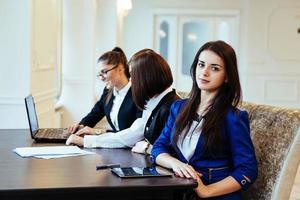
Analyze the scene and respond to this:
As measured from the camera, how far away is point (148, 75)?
230cm

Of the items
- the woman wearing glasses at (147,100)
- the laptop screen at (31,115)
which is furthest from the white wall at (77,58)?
the woman wearing glasses at (147,100)

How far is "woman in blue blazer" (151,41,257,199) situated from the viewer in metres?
1.90

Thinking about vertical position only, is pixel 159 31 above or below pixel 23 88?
above

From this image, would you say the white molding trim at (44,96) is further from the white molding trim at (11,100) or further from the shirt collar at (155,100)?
the shirt collar at (155,100)

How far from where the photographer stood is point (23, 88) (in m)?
3.63

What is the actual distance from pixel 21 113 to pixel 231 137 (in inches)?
83.5

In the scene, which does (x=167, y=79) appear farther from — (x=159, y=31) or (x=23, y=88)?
(x=159, y=31)

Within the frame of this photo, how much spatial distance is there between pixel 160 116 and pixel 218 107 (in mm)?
449

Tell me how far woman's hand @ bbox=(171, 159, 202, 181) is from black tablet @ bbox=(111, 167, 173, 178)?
1.2 inches

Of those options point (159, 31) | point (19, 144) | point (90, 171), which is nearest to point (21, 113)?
point (19, 144)

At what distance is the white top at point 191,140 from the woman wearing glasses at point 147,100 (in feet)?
1.12

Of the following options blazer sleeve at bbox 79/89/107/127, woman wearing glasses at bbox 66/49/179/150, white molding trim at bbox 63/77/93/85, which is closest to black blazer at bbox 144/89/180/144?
woman wearing glasses at bbox 66/49/179/150

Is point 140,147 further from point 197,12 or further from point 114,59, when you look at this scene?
point 197,12

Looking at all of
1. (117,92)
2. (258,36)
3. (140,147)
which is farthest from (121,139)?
(258,36)
